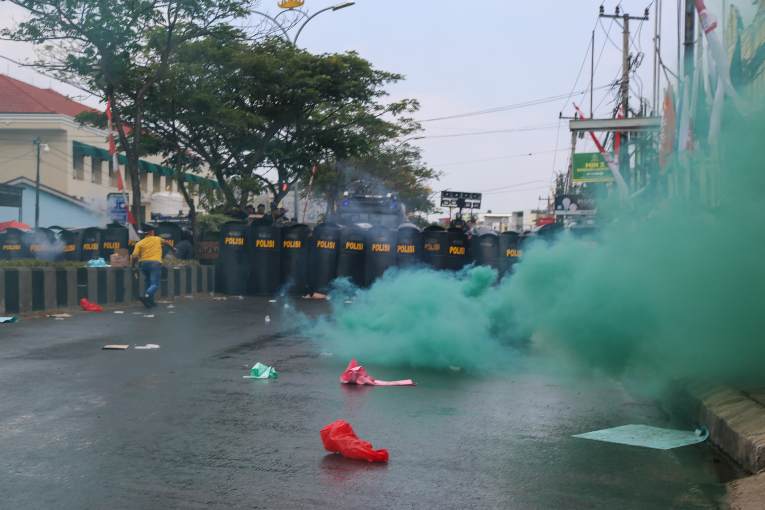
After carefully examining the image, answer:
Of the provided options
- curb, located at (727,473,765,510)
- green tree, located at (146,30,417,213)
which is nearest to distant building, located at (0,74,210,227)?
green tree, located at (146,30,417,213)

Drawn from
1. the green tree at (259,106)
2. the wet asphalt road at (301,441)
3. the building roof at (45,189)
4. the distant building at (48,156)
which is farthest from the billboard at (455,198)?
the building roof at (45,189)

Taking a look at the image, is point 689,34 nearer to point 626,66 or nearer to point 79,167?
point 626,66

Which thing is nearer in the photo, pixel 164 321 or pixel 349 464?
pixel 349 464

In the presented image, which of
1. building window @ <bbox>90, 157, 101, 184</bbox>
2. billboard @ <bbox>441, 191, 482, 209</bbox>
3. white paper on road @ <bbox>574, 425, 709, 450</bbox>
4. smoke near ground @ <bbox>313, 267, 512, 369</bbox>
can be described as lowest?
white paper on road @ <bbox>574, 425, 709, 450</bbox>

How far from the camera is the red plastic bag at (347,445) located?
5.42 meters

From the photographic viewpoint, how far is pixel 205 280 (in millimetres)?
21453

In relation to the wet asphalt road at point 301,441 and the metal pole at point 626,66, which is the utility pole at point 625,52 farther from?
the wet asphalt road at point 301,441

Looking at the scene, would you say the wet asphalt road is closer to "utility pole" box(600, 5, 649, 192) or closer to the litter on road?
the litter on road

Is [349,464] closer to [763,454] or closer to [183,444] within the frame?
[183,444]

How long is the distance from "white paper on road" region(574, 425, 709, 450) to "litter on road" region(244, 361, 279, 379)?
345 centimetres

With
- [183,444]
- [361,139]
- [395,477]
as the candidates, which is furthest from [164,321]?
[361,139]

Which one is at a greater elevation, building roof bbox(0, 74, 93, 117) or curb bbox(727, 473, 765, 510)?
building roof bbox(0, 74, 93, 117)

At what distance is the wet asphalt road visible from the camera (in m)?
4.72

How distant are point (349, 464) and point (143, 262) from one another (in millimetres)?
12536
